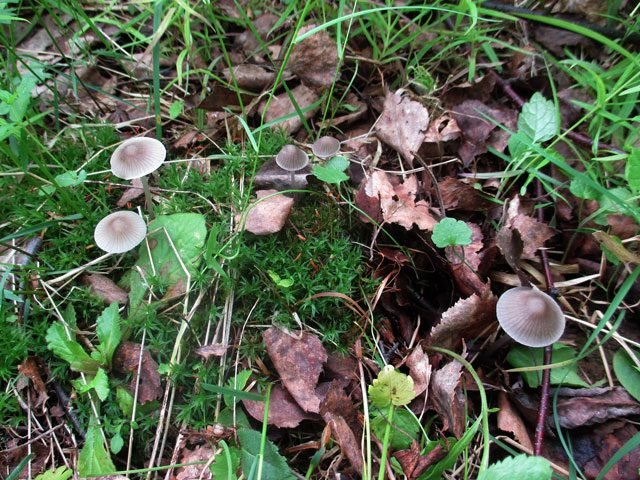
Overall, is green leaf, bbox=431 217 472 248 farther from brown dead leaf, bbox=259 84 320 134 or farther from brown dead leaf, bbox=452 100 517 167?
brown dead leaf, bbox=259 84 320 134

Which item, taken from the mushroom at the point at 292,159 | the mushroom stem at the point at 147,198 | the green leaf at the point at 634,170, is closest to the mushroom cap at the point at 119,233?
the mushroom stem at the point at 147,198

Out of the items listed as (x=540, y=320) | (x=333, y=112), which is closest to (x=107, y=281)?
(x=333, y=112)

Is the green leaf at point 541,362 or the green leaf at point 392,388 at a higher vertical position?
the green leaf at point 392,388

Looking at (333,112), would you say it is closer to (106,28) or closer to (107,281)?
(107,281)

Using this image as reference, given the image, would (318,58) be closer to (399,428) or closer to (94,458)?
(399,428)

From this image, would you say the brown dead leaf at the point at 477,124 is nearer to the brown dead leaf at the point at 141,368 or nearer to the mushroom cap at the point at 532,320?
the mushroom cap at the point at 532,320
